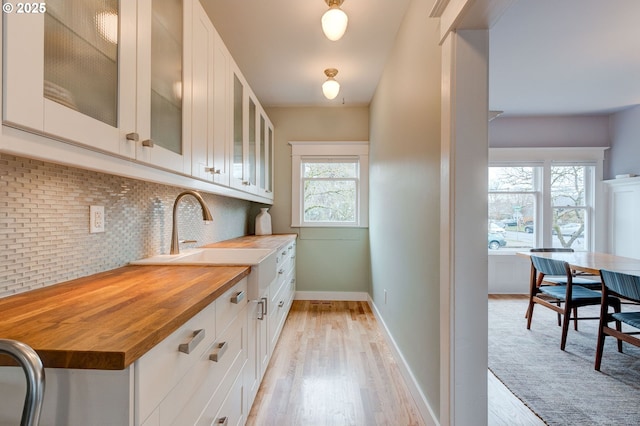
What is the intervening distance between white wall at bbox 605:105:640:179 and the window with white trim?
372 cm

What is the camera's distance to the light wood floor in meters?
1.71

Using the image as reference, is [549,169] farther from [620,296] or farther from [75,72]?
[75,72]

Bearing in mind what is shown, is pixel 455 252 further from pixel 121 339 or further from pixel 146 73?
pixel 146 73

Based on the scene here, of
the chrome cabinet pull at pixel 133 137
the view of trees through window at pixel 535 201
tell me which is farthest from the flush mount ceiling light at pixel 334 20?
the view of trees through window at pixel 535 201

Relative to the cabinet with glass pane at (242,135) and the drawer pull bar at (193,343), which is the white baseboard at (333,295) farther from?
the drawer pull bar at (193,343)

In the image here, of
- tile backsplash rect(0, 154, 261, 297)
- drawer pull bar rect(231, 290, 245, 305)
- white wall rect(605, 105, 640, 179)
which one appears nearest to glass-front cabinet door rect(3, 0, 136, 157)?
tile backsplash rect(0, 154, 261, 297)

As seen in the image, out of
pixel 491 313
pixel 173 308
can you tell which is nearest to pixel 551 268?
pixel 491 313

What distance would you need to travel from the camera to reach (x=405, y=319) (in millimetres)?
2129

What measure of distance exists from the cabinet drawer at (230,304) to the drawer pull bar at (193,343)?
20 cm

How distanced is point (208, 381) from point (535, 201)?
5.12 meters

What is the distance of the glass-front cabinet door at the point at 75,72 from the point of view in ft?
2.15

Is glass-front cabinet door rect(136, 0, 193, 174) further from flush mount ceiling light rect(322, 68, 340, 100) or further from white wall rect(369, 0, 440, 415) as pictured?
flush mount ceiling light rect(322, 68, 340, 100)

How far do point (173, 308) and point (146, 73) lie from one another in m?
0.87

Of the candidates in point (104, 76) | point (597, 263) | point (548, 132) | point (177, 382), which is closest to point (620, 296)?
point (597, 263)
